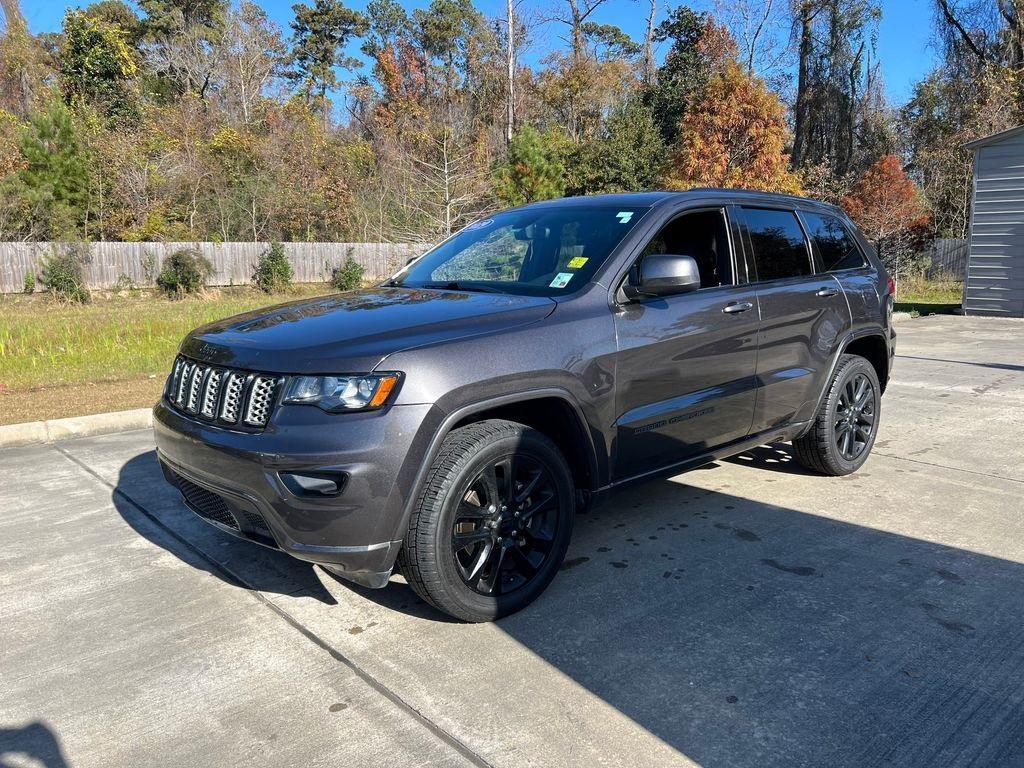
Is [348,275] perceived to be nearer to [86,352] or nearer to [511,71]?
[511,71]

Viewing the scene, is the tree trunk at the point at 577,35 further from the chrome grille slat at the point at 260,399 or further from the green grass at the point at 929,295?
the chrome grille slat at the point at 260,399

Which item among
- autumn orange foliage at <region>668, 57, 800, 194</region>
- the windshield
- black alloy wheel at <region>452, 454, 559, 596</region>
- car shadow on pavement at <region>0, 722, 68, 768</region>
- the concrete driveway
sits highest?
autumn orange foliage at <region>668, 57, 800, 194</region>

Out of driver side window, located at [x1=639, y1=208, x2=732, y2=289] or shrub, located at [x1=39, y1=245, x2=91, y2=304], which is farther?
shrub, located at [x1=39, y1=245, x2=91, y2=304]

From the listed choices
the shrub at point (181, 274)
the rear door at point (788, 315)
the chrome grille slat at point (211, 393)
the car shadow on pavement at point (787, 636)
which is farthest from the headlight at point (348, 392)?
the shrub at point (181, 274)

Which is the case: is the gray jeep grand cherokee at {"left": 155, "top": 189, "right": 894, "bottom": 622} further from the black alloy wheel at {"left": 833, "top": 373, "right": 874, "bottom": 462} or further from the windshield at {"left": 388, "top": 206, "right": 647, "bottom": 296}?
the black alloy wheel at {"left": 833, "top": 373, "right": 874, "bottom": 462}

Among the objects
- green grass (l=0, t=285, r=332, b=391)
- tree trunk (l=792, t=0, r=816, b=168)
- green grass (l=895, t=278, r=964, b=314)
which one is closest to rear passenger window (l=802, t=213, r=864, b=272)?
green grass (l=0, t=285, r=332, b=391)

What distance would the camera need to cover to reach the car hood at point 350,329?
3.05m

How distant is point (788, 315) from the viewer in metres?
4.68

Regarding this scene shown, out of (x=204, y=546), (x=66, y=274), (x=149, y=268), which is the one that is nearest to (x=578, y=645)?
(x=204, y=546)

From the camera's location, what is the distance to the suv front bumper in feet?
9.62

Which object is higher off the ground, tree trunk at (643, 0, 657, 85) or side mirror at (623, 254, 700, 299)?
tree trunk at (643, 0, 657, 85)

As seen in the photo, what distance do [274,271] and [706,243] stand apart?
87.0 feet

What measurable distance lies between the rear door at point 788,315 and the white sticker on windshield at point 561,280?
1274mm

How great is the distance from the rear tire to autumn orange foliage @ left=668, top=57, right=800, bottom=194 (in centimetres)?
1935
